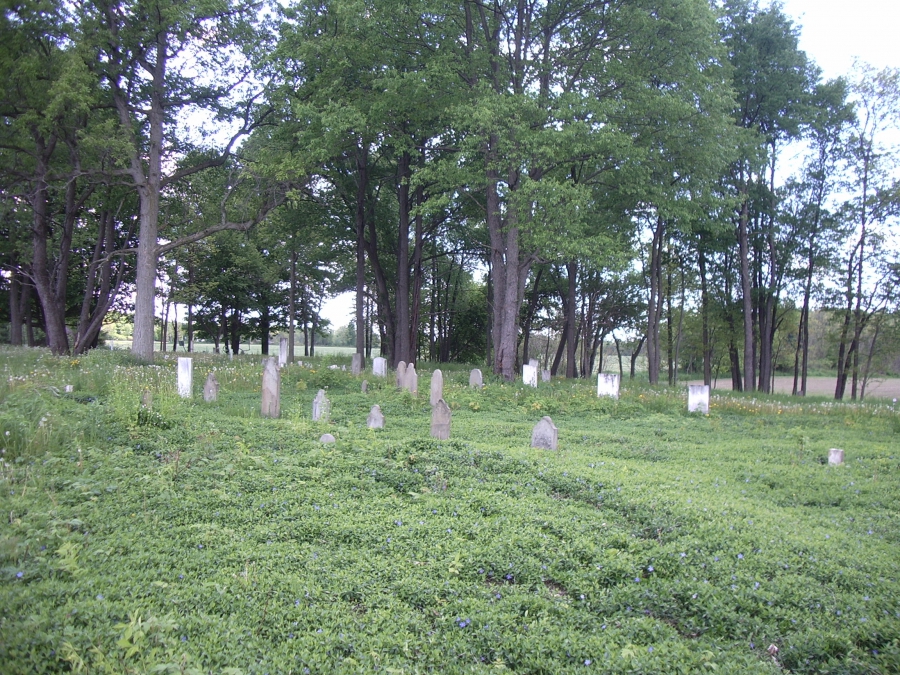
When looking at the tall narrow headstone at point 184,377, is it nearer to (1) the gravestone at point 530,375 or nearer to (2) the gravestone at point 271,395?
(2) the gravestone at point 271,395

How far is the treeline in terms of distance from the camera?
16234mm

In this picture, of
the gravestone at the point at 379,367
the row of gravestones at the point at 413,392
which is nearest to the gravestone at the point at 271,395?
the row of gravestones at the point at 413,392

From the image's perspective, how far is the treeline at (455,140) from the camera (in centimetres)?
1623

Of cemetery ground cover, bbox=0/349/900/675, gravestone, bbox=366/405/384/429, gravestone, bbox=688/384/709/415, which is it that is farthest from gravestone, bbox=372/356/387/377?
cemetery ground cover, bbox=0/349/900/675

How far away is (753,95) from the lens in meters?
22.9

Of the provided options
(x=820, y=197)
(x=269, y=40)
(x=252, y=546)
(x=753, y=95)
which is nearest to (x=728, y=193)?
(x=753, y=95)

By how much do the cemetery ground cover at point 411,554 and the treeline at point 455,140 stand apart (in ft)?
34.5

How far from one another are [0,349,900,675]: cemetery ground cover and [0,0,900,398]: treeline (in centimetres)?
1051

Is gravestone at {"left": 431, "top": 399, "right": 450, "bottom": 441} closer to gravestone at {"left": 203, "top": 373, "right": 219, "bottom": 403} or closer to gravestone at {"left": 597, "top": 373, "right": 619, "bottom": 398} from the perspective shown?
gravestone at {"left": 203, "top": 373, "right": 219, "bottom": 403}

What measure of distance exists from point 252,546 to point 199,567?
0.43m

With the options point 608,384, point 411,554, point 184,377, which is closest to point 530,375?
point 608,384

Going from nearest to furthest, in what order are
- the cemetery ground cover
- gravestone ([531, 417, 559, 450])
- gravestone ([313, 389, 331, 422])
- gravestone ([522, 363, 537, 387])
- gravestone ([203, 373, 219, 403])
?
the cemetery ground cover
gravestone ([531, 417, 559, 450])
gravestone ([313, 389, 331, 422])
gravestone ([203, 373, 219, 403])
gravestone ([522, 363, 537, 387])

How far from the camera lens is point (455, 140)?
21344 millimetres

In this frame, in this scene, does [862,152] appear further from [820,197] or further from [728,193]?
[728,193]
